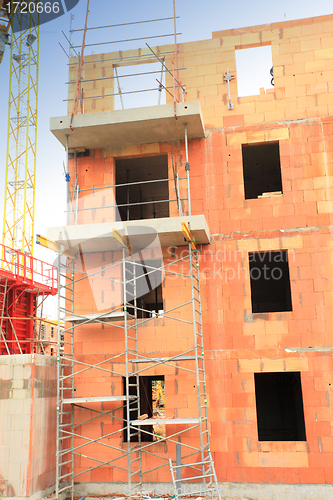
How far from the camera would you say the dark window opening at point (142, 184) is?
1535cm

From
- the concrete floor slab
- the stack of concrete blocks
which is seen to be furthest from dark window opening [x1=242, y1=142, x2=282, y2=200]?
the stack of concrete blocks

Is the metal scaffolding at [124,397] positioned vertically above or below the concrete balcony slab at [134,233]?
below

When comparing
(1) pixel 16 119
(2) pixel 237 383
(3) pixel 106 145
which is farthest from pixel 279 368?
(1) pixel 16 119

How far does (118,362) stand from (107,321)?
1106mm

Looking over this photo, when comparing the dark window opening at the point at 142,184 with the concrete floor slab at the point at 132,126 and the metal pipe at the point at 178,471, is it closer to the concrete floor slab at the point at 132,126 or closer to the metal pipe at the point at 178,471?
the concrete floor slab at the point at 132,126

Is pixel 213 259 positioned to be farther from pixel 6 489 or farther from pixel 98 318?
pixel 6 489

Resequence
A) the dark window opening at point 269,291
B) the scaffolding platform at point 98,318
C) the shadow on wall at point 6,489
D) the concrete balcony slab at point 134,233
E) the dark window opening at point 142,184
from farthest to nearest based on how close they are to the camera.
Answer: the dark window opening at point 269,291 < the dark window opening at point 142,184 < the scaffolding platform at point 98,318 < the concrete balcony slab at point 134,233 < the shadow on wall at point 6,489

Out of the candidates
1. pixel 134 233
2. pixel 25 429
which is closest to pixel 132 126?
pixel 134 233

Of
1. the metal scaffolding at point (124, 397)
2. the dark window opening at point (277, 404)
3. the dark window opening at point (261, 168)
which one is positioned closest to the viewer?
the metal scaffolding at point (124, 397)

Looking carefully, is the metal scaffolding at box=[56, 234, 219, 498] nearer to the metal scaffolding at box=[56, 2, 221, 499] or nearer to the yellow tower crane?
the metal scaffolding at box=[56, 2, 221, 499]

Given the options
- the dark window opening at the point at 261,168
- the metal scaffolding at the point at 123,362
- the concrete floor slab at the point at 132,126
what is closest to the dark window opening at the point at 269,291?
the dark window opening at the point at 261,168

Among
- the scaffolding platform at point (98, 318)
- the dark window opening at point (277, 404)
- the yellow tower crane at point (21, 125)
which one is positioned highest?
the yellow tower crane at point (21, 125)

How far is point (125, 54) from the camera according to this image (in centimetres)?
1383

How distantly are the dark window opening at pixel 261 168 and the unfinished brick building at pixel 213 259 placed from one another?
163cm
